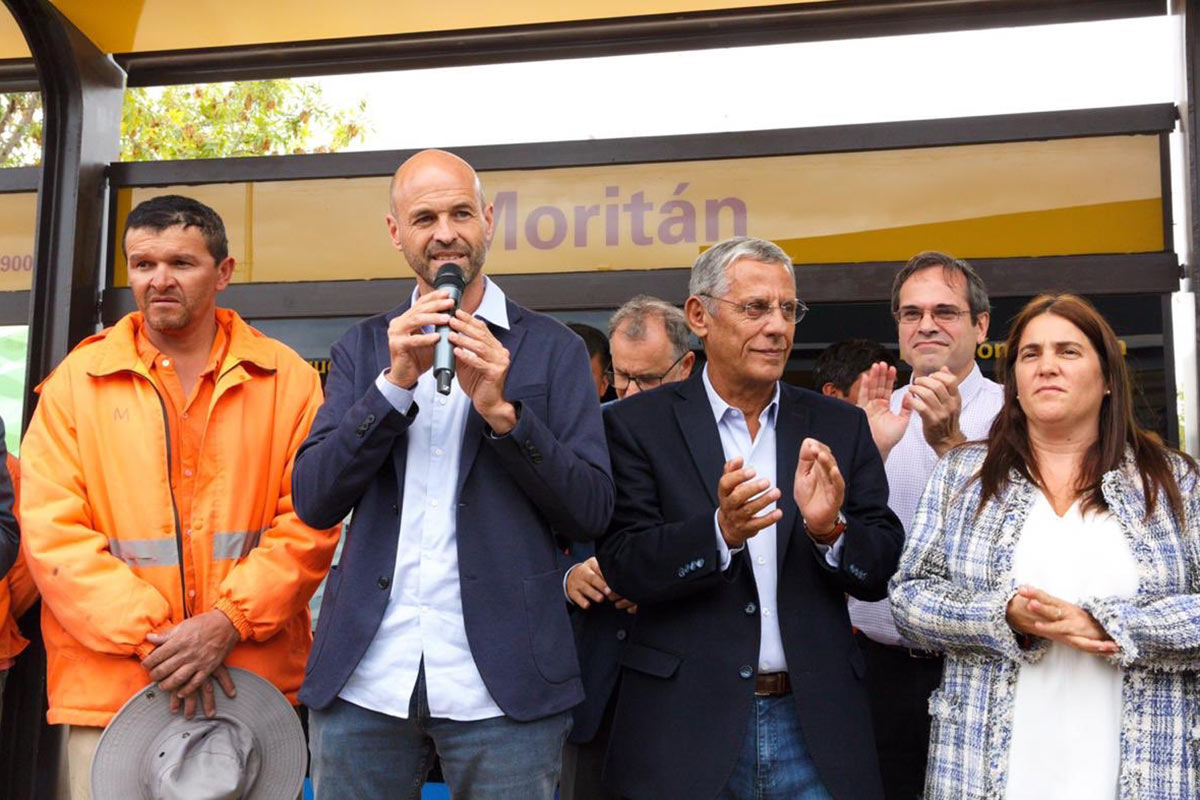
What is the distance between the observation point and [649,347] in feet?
14.6

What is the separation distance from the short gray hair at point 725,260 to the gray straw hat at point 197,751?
158cm

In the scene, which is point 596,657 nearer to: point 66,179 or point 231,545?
point 231,545

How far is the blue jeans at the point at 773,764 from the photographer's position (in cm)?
288

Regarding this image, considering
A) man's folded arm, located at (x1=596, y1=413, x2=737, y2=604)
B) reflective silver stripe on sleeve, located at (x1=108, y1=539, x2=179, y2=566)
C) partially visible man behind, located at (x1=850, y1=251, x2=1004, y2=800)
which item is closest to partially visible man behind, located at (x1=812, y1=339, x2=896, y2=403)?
partially visible man behind, located at (x1=850, y1=251, x2=1004, y2=800)

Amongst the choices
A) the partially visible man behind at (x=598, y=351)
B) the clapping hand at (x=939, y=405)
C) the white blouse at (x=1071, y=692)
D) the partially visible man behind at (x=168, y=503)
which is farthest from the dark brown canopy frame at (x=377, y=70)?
the white blouse at (x=1071, y=692)

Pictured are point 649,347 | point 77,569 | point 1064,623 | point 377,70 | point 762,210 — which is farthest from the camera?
point 377,70

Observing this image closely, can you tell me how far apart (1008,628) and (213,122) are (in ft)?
22.0

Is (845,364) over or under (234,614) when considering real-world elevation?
over

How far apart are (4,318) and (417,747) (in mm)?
3737

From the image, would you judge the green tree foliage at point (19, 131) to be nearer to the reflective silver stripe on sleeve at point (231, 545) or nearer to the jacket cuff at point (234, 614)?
the reflective silver stripe on sleeve at point (231, 545)

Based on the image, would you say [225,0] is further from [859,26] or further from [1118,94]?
[1118,94]

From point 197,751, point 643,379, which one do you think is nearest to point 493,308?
point 197,751

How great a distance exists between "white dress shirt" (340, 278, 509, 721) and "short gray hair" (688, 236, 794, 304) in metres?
0.75

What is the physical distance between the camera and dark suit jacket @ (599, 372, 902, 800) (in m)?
2.84
